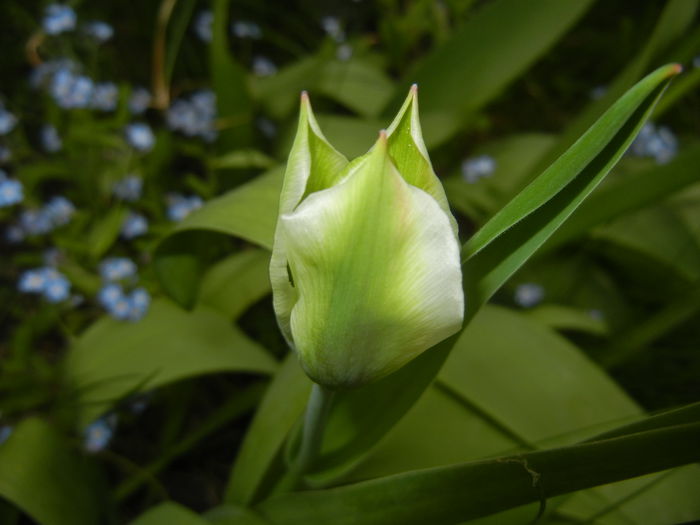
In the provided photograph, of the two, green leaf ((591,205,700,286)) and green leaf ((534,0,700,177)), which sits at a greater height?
green leaf ((534,0,700,177))

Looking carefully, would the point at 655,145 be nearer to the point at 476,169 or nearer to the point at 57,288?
the point at 476,169

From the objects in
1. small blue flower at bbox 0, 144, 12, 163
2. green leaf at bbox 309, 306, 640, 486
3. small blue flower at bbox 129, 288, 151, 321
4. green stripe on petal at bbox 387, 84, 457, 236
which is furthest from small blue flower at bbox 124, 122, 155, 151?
green stripe on petal at bbox 387, 84, 457, 236

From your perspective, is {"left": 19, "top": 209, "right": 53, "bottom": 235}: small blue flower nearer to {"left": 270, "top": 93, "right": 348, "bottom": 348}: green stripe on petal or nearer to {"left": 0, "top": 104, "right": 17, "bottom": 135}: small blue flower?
{"left": 0, "top": 104, "right": 17, "bottom": 135}: small blue flower

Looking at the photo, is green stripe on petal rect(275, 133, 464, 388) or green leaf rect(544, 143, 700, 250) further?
green leaf rect(544, 143, 700, 250)

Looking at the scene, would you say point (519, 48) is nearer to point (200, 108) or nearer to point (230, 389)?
point (200, 108)

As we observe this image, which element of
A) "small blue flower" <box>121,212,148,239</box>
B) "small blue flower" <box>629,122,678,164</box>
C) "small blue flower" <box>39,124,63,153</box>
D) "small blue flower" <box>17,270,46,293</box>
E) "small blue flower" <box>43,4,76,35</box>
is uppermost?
"small blue flower" <box>43,4,76,35</box>

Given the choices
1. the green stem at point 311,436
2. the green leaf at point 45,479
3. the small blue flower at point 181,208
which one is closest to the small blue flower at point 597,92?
the small blue flower at point 181,208

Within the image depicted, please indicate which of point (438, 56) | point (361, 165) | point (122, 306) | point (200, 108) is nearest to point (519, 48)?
point (438, 56)
